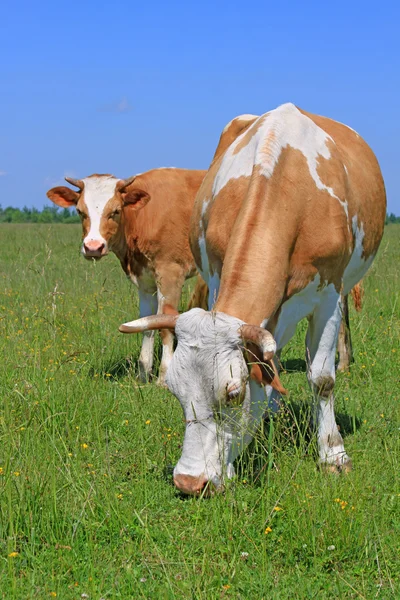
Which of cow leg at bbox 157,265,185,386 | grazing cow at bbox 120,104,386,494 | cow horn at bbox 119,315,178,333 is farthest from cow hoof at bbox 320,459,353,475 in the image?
cow leg at bbox 157,265,185,386

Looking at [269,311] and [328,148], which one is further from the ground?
[328,148]

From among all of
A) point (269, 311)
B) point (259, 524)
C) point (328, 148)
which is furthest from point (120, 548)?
point (328, 148)

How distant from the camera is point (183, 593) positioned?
3.48 metres

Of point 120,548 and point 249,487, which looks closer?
point 120,548

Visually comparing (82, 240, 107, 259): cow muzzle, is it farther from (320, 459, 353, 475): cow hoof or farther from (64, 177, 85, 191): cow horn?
(320, 459, 353, 475): cow hoof

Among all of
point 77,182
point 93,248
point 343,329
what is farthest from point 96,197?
point 343,329

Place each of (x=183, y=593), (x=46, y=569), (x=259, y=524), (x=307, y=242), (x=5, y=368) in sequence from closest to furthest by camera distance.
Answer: (x=183, y=593) < (x=46, y=569) < (x=259, y=524) < (x=307, y=242) < (x=5, y=368)

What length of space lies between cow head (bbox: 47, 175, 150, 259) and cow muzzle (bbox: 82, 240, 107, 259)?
1 cm

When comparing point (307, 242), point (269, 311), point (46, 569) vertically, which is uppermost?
point (307, 242)

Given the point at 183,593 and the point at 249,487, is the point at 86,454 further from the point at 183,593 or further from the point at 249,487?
the point at 183,593

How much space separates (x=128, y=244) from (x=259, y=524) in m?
5.28

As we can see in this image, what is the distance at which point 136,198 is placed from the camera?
29.0 feet

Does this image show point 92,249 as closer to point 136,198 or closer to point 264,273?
point 136,198

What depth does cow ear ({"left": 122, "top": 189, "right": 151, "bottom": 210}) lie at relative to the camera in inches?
346
